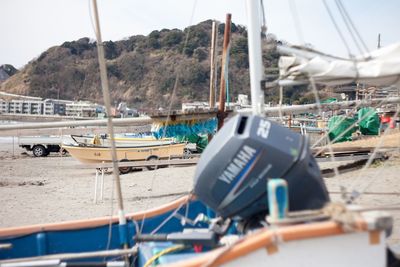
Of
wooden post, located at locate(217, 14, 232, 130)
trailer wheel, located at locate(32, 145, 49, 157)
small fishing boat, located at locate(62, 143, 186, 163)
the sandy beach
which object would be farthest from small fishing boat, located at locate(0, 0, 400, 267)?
trailer wheel, located at locate(32, 145, 49, 157)

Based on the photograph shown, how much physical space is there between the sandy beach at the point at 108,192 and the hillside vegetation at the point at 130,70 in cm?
7129

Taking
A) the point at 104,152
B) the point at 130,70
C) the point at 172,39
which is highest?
the point at 172,39

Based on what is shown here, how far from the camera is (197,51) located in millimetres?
92750

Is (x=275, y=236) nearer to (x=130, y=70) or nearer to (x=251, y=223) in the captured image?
(x=251, y=223)

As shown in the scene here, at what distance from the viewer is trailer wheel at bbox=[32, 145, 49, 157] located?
963 inches

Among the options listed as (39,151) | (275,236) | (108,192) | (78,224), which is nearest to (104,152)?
(108,192)

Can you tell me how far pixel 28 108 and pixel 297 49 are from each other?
6843 centimetres

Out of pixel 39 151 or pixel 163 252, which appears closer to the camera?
pixel 163 252

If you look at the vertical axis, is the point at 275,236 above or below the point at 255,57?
below

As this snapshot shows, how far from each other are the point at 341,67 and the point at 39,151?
2382 cm

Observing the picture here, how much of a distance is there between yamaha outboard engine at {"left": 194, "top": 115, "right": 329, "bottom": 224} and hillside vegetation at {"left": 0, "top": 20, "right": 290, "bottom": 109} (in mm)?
80994

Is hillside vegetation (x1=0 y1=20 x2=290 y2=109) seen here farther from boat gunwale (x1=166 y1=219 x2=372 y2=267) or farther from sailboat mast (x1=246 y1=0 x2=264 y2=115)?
boat gunwale (x1=166 y1=219 x2=372 y2=267)

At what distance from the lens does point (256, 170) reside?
103 inches

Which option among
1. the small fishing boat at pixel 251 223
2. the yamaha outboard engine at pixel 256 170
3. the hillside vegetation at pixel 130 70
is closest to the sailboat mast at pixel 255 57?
the small fishing boat at pixel 251 223
